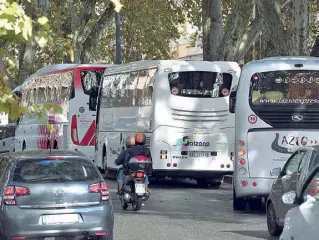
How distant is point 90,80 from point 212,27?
17.1ft

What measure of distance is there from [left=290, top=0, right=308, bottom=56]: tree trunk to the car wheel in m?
14.1

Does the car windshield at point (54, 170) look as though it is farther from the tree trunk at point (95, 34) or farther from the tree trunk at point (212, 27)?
the tree trunk at point (95, 34)

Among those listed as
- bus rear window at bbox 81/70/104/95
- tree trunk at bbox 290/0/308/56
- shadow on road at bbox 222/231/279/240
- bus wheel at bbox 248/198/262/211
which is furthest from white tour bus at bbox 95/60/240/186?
shadow on road at bbox 222/231/279/240

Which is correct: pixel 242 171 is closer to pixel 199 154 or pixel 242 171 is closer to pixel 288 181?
pixel 288 181

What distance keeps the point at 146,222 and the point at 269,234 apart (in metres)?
2.73

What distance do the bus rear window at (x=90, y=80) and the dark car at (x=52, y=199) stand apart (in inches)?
744

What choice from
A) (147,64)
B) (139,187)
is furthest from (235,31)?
(139,187)

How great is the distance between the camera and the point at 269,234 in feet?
51.4

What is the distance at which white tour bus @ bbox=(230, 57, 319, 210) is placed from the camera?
62.6 ft

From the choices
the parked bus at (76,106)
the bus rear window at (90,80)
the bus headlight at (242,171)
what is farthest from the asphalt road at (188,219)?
the bus rear window at (90,80)

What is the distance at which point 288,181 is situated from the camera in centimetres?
1506

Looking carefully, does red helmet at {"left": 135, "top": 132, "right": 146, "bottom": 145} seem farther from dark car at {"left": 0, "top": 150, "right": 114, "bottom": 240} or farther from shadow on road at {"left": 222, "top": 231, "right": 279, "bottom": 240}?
dark car at {"left": 0, "top": 150, "right": 114, "bottom": 240}

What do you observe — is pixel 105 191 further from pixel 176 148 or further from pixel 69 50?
pixel 176 148

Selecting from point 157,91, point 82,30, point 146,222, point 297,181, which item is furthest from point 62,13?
point 297,181
